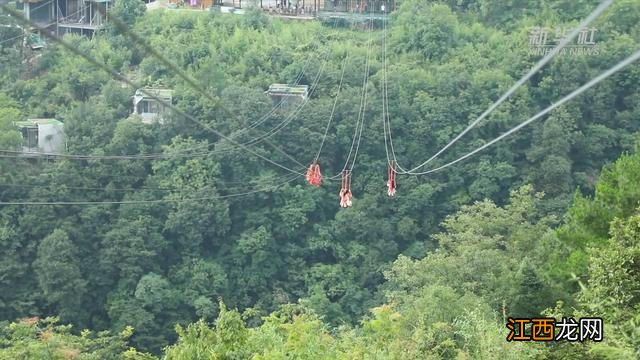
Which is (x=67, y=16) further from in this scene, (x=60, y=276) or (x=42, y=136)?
(x=60, y=276)

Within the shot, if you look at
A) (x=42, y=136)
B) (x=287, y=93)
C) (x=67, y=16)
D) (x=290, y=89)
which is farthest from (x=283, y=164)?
(x=67, y=16)

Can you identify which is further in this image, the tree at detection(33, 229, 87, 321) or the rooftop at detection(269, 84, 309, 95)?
the rooftop at detection(269, 84, 309, 95)

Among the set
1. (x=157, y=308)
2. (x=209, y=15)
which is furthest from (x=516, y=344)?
(x=209, y=15)

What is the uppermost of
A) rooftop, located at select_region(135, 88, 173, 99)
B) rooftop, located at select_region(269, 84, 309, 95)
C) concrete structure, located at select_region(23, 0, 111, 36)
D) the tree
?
concrete structure, located at select_region(23, 0, 111, 36)

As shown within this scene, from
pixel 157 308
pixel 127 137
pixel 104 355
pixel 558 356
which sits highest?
→ pixel 558 356

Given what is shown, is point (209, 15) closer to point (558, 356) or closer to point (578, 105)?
point (578, 105)

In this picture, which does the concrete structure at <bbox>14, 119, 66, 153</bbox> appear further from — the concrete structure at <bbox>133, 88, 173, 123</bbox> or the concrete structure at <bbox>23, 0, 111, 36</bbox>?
the concrete structure at <bbox>23, 0, 111, 36</bbox>

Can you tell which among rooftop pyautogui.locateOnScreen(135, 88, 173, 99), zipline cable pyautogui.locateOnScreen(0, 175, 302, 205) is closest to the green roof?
rooftop pyautogui.locateOnScreen(135, 88, 173, 99)

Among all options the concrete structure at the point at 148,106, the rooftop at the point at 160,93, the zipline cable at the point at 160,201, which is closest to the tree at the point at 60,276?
the zipline cable at the point at 160,201
